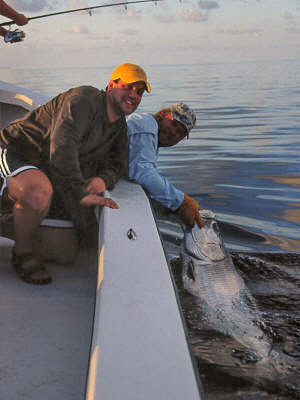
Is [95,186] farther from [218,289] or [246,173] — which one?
[246,173]

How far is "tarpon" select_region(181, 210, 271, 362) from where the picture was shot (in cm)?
273

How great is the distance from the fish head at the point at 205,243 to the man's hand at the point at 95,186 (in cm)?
94

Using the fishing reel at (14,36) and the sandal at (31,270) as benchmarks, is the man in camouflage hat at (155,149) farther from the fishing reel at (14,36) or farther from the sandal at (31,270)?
the fishing reel at (14,36)

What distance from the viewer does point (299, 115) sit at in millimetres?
17797

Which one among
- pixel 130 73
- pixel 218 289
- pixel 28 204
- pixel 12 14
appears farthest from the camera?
pixel 12 14

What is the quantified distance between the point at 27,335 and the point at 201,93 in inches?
1113

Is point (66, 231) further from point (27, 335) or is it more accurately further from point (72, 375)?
point (72, 375)

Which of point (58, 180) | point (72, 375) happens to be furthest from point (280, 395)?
point (58, 180)

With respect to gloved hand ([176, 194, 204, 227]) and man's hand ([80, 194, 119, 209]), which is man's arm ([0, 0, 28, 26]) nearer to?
man's hand ([80, 194, 119, 209])

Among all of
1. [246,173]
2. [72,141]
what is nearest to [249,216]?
[246,173]

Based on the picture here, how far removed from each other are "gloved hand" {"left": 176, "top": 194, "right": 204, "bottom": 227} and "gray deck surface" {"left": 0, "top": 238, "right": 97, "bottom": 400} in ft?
2.98

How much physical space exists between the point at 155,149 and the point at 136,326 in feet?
6.36

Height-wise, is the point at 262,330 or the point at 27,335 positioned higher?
the point at 27,335

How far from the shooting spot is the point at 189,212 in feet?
10.9
